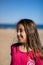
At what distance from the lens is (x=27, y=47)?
3.57 ft

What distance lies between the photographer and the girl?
1.06 m

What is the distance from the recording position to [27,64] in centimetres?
106

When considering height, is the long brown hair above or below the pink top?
above

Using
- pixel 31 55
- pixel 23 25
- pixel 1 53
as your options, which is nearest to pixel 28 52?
pixel 31 55

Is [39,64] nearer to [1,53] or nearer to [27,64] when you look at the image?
[27,64]

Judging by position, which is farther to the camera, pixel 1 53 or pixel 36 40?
pixel 1 53

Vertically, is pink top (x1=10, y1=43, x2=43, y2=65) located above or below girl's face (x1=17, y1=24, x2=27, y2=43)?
below

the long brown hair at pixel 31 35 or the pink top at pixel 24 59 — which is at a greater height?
the long brown hair at pixel 31 35

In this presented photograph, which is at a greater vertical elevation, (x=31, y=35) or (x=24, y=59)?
(x=31, y=35)

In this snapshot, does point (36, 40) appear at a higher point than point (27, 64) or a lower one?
higher

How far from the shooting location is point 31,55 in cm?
107

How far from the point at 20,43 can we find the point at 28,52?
0.07m

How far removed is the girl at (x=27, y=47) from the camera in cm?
106

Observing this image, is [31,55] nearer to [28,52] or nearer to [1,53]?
[28,52]
